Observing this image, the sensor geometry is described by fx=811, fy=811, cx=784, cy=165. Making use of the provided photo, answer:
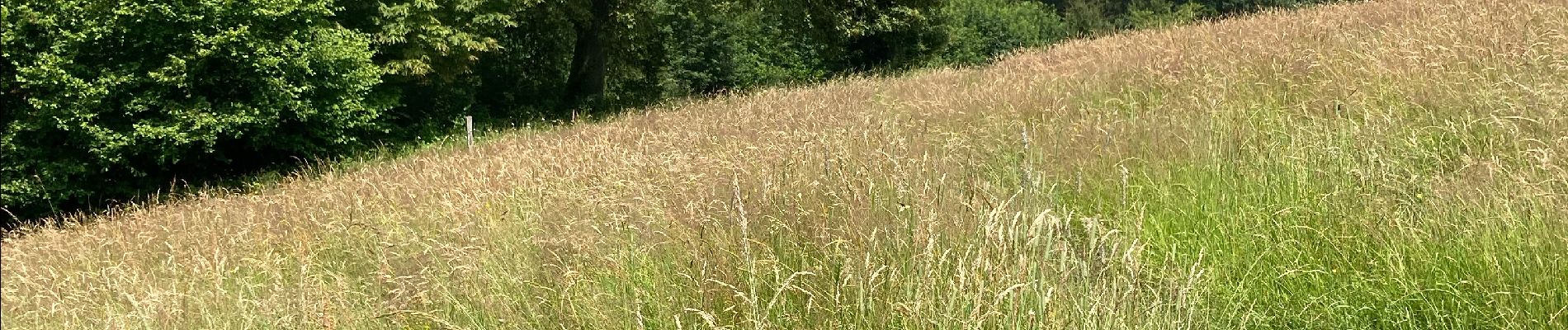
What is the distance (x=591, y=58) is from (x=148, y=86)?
8952mm

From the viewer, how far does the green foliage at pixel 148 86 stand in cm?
1380

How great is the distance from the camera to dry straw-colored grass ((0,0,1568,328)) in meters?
2.01

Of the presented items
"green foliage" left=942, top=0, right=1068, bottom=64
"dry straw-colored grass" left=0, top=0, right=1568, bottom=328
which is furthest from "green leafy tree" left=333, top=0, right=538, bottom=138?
"green foliage" left=942, top=0, right=1068, bottom=64

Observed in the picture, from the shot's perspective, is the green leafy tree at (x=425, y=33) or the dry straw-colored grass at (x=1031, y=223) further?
the green leafy tree at (x=425, y=33)

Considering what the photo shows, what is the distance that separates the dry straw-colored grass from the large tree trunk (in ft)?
47.2

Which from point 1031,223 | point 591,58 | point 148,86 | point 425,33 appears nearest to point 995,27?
point 591,58

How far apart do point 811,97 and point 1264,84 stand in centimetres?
475

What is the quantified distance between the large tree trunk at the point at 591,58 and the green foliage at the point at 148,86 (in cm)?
544

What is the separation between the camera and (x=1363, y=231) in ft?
7.47

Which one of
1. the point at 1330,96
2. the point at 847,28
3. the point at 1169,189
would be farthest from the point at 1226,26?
the point at 847,28

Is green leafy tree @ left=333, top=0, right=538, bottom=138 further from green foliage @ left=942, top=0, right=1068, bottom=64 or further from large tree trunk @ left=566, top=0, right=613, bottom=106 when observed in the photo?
green foliage @ left=942, top=0, right=1068, bottom=64

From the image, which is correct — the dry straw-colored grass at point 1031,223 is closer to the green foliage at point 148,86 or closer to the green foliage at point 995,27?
the green foliage at point 148,86

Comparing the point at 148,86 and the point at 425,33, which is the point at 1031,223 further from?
the point at 425,33

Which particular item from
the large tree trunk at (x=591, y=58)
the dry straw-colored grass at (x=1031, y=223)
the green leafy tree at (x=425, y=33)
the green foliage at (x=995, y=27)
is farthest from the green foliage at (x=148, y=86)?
the green foliage at (x=995, y=27)
